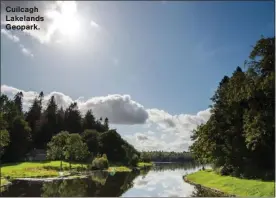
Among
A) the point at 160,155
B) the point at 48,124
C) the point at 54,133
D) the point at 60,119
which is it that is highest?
the point at 60,119

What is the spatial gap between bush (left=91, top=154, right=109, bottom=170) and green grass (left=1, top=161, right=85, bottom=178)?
195 cm

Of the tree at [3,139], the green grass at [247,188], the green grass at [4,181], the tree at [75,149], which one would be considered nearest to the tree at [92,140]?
the tree at [75,149]

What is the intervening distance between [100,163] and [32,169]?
4915 mm

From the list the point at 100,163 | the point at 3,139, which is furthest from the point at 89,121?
the point at 3,139

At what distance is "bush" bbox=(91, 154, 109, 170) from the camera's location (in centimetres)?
2277

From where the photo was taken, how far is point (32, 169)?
2045 cm

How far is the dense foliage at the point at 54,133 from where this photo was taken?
20250mm

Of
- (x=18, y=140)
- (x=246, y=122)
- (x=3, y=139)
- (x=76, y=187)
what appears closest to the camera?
(x=3, y=139)

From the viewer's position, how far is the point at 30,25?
69.6ft

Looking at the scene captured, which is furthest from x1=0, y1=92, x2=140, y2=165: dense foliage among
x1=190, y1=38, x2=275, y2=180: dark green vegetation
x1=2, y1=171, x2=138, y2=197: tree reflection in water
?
x1=190, y1=38, x2=275, y2=180: dark green vegetation

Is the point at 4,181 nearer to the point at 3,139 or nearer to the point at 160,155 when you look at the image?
the point at 3,139

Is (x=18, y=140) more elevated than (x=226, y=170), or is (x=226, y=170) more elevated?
(x=18, y=140)

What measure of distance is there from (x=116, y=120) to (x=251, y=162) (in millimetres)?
14436

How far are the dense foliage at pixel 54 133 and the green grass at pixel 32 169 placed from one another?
450 millimetres
